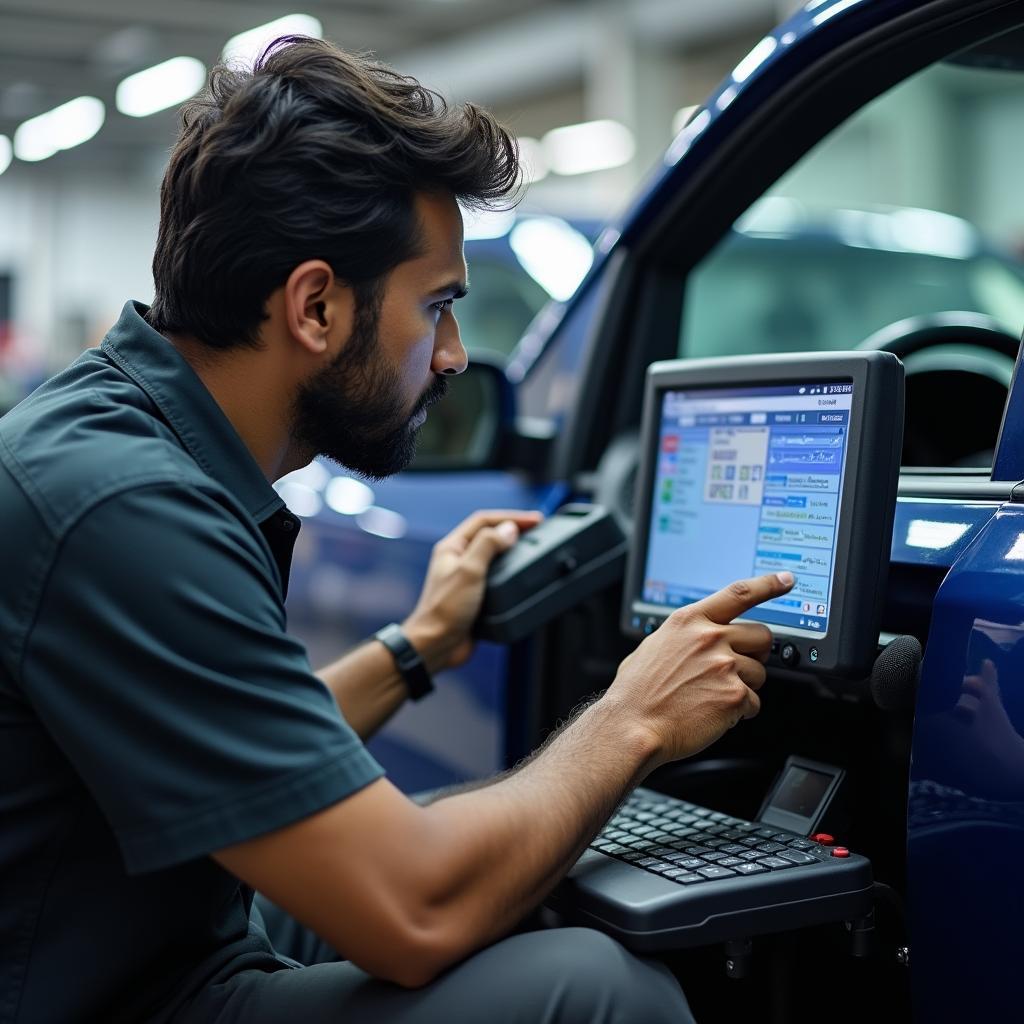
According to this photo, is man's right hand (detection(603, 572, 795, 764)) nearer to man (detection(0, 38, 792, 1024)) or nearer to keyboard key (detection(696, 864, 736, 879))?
man (detection(0, 38, 792, 1024))

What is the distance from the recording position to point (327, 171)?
1420 millimetres

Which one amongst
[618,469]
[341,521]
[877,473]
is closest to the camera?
[877,473]

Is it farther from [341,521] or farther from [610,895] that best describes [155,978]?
[341,521]

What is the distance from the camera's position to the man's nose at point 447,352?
5.13ft

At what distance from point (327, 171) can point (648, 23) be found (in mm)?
11416

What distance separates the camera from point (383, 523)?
2.72m

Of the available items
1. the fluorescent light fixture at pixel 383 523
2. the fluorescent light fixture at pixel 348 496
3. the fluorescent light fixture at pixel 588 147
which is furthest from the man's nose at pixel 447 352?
the fluorescent light fixture at pixel 588 147

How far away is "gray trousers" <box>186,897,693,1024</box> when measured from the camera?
118 cm

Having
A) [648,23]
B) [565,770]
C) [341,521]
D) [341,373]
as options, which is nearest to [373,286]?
[341,373]

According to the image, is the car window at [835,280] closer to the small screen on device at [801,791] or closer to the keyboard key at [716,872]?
the small screen on device at [801,791]

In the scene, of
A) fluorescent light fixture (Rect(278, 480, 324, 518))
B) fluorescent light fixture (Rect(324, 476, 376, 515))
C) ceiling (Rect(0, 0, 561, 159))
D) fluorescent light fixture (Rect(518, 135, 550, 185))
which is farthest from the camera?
fluorescent light fixture (Rect(518, 135, 550, 185))

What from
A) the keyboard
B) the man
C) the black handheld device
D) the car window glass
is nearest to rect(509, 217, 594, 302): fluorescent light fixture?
the car window glass

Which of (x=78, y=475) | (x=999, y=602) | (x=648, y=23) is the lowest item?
(x=999, y=602)

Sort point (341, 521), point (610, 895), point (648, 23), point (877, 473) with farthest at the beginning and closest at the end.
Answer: point (648, 23)
point (341, 521)
point (877, 473)
point (610, 895)
